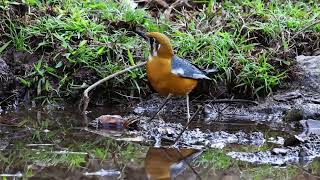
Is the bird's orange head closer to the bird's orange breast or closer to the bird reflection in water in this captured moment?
the bird's orange breast

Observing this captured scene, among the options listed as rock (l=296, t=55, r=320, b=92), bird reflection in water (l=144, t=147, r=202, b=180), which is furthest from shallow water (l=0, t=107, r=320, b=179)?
rock (l=296, t=55, r=320, b=92)

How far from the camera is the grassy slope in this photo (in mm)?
5773

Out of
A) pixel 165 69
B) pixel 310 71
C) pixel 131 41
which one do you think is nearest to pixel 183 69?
pixel 165 69

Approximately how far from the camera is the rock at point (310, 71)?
5.95 meters

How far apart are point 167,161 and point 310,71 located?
232cm

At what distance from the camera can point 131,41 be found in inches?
241

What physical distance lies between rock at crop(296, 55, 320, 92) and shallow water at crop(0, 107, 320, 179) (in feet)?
3.14

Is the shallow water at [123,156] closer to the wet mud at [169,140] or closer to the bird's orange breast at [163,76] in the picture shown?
the wet mud at [169,140]

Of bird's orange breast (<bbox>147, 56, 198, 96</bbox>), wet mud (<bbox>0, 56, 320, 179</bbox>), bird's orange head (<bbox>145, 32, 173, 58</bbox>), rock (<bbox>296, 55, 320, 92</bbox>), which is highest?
bird's orange head (<bbox>145, 32, 173, 58</bbox>)

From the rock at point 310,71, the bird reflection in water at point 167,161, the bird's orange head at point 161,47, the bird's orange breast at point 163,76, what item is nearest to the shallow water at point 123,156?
the bird reflection in water at point 167,161

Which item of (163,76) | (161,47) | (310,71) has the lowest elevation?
(310,71)

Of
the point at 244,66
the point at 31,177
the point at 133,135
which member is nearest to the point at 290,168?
the point at 133,135

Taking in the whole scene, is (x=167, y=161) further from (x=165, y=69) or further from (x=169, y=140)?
(x=165, y=69)

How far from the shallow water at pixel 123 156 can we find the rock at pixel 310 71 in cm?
96
